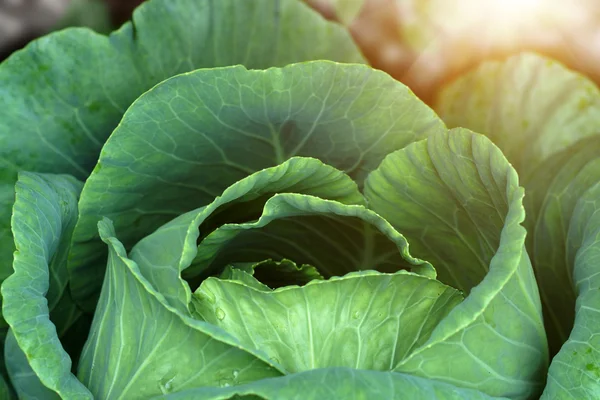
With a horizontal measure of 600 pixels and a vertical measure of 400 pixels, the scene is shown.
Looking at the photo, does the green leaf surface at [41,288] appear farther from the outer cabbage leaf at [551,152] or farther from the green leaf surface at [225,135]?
the outer cabbage leaf at [551,152]

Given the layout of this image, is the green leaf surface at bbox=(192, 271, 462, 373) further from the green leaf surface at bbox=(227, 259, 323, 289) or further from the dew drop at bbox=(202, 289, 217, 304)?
the green leaf surface at bbox=(227, 259, 323, 289)

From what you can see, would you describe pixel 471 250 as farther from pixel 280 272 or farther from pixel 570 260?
pixel 280 272

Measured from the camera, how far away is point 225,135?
3.67 feet

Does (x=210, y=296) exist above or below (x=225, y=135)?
below

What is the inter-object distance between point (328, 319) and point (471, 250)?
1.02ft

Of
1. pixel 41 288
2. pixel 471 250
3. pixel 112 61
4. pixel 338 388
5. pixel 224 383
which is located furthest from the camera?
pixel 112 61

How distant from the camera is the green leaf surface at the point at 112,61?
122cm

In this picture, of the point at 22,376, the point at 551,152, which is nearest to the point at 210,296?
the point at 22,376

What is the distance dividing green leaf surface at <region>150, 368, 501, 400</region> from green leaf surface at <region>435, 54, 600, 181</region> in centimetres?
56

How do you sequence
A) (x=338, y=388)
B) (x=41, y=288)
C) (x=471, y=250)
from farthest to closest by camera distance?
(x=471, y=250), (x=41, y=288), (x=338, y=388)

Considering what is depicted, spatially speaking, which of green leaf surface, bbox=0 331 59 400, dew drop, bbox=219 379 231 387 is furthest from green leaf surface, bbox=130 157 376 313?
green leaf surface, bbox=0 331 59 400

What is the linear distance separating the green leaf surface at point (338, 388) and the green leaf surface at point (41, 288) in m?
0.20

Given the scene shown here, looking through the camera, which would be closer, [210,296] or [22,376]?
[210,296]

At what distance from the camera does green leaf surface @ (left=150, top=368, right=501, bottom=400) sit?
766 mm
